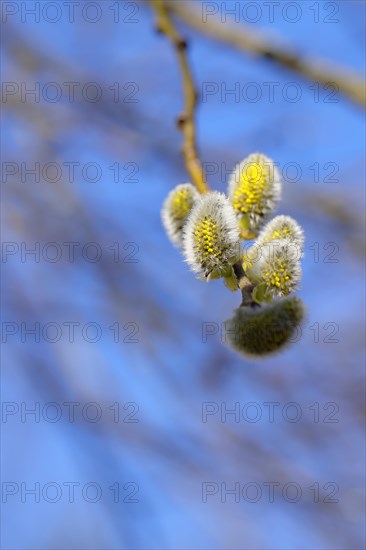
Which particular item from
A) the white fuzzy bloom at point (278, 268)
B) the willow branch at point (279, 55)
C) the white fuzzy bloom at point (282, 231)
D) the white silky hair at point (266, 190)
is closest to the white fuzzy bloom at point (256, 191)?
the white silky hair at point (266, 190)

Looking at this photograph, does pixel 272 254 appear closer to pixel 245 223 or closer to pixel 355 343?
pixel 245 223

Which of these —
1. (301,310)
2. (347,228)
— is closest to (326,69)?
(301,310)

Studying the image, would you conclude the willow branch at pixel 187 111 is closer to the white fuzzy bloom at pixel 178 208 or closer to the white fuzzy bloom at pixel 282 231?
the white fuzzy bloom at pixel 178 208

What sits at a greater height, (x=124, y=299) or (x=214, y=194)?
(x=124, y=299)

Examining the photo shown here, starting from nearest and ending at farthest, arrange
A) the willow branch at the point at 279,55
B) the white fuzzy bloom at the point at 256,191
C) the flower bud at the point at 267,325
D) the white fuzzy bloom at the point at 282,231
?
the flower bud at the point at 267,325 < the white fuzzy bloom at the point at 282,231 < the white fuzzy bloom at the point at 256,191 < the willow branch at the point at 279,55

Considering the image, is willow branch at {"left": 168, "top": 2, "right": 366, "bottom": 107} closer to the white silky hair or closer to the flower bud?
the white silky hair

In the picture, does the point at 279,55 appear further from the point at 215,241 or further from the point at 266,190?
the point at 215,241
